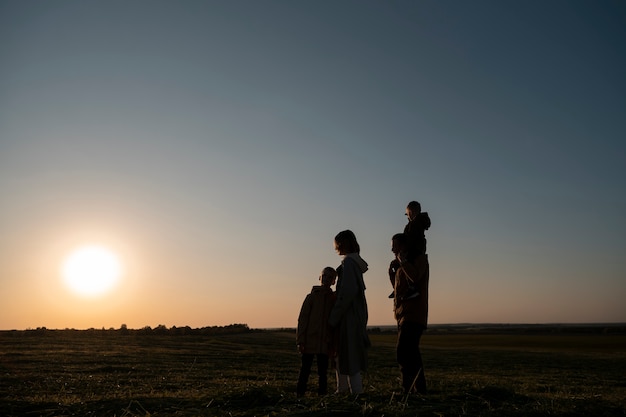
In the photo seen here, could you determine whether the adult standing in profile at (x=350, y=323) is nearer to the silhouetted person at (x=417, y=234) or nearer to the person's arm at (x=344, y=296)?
the person's arm at (x=344, y=296)

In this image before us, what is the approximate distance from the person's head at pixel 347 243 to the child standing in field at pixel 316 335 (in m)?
0.57

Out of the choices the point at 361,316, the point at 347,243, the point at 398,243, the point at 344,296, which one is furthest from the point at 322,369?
the point at 398,243

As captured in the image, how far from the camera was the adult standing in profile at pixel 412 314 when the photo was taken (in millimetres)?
7246

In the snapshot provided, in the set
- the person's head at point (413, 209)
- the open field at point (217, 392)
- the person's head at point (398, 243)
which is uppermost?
the person's head at point (413, 209)

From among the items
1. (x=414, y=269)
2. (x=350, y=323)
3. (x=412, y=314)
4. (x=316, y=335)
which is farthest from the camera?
(x=316, y=335)

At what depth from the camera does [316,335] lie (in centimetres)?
779

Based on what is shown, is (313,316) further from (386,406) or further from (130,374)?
(130,374)

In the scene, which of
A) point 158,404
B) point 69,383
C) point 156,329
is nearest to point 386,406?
point 158,404

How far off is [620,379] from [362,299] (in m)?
12.8

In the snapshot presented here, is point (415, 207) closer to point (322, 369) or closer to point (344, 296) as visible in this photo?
point (344, 296)

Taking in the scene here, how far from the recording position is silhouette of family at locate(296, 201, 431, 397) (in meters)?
7.29

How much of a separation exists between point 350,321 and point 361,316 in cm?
19

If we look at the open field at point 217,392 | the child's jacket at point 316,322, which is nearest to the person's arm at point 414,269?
the child's jacket at point 316,322

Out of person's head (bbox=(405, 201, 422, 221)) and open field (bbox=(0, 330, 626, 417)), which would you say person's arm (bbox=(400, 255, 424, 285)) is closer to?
person's head (bbox=(405, 201, 422, 221))
